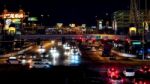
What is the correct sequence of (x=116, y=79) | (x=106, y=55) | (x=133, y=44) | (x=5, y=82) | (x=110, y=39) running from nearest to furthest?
1. (x=5, y=82)
2. (x=116, y=79)
3. (x=106, y=55)
4. (x=133, y=44)
5. (x=110, y=39)

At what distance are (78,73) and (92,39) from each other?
111 metres

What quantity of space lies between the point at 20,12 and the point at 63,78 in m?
149

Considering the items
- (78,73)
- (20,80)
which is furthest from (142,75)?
(20,80)

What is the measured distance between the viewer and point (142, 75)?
52969mm

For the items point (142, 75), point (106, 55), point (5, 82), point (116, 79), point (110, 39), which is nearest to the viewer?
point (5, 82)

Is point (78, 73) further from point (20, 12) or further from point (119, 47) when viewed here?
point (20, 12)

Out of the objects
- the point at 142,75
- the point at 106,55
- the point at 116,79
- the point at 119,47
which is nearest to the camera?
the point at 116,79

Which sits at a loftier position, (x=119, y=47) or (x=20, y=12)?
(x=20, y=12)

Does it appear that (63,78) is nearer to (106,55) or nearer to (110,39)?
(106,55)

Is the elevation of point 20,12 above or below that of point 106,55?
above

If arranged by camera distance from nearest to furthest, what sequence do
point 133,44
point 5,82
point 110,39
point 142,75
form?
point 5,82
point 142,75
point 133,44
point 110,39

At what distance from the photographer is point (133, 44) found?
12862cm

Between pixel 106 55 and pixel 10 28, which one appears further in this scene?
pixel 10 28

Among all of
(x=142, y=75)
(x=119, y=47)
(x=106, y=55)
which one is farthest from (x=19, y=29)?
(x=142, y=75)
